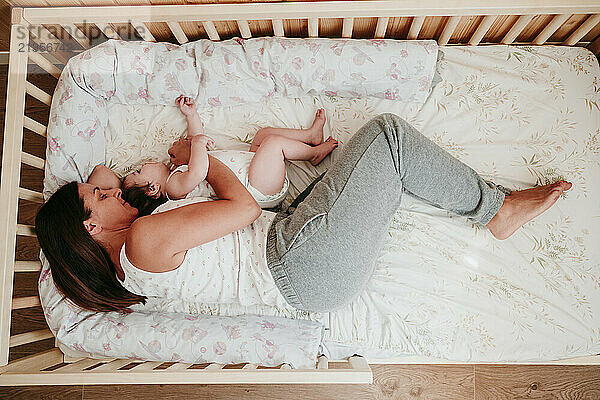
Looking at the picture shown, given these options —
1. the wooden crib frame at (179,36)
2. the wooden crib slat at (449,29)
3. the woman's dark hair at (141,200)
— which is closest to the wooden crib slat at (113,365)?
the wooden crib frame at (179,36)

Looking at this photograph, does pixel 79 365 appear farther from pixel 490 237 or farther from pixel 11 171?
pixel 490 237

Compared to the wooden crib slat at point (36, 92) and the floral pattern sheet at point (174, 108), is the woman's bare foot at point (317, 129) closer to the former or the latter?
→ the floral pattern sheet at point (174, 108)

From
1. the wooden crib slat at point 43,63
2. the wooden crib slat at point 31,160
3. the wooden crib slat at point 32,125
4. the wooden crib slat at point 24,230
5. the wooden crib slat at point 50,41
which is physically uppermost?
the wooden crib slat at point 50,41

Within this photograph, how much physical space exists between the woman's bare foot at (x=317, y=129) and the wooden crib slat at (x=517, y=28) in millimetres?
558

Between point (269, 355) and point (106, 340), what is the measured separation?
16.8 inches

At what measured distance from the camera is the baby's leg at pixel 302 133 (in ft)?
4.67

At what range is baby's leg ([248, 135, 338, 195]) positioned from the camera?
4.35 ft

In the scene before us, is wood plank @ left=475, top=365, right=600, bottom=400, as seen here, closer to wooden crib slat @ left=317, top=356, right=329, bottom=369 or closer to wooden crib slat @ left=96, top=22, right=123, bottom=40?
wooden crib slat @ left=317, top=356, right=329, bottom=369

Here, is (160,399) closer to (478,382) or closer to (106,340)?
(106,340)

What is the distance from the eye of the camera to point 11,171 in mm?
1279

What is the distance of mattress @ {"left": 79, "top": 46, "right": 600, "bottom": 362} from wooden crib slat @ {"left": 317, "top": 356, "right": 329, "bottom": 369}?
0.11 ft

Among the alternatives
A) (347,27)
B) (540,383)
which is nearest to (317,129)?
(347,27)

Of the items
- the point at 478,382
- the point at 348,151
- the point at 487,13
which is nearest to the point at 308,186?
the point at 348,151

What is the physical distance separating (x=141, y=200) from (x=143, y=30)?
503mm
